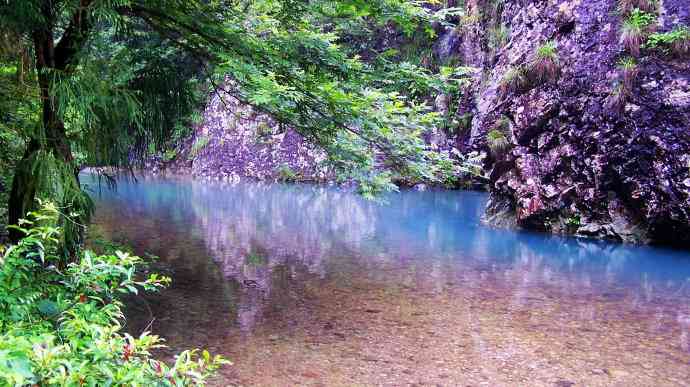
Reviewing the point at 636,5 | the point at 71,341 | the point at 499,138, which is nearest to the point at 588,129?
the point at 499,138

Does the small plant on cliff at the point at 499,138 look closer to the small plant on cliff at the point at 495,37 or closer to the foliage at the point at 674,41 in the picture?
the foliage at the point at 674,41

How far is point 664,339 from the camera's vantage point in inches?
203

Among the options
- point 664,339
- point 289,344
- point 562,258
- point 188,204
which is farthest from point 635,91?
point 188,204

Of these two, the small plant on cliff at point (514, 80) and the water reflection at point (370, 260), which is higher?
the small plant on cliff at point (514, 80)

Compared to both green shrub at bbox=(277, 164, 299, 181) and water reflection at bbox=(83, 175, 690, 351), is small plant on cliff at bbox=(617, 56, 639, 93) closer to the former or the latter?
water reflection at bbox=(83, 175, 690, 351)

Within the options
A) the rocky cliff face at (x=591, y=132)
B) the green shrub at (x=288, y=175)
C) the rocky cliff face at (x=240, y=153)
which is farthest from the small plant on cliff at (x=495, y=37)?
the green shrub at (x=288, y=175)

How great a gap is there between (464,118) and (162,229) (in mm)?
15345

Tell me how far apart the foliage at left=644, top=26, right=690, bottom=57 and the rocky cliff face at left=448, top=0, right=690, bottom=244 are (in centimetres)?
15

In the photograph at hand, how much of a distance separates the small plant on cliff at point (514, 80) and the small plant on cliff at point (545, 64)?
23 cm

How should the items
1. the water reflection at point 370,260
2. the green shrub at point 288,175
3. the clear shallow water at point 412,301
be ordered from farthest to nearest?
the green shrub at point 288,175 < the water reflection at point 370,260 < the clear shallow water at point 412,301

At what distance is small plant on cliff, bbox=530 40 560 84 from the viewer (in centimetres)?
1221

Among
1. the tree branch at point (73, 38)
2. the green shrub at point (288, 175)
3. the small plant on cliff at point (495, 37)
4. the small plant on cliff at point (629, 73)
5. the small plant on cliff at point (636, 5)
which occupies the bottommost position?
the green shrub at point (288, 175)

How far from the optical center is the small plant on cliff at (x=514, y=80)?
41.7 ft

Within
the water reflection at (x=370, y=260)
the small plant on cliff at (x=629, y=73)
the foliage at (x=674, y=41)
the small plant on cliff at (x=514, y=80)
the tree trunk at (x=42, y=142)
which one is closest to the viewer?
the tree trunk at (x=42, y=142)
